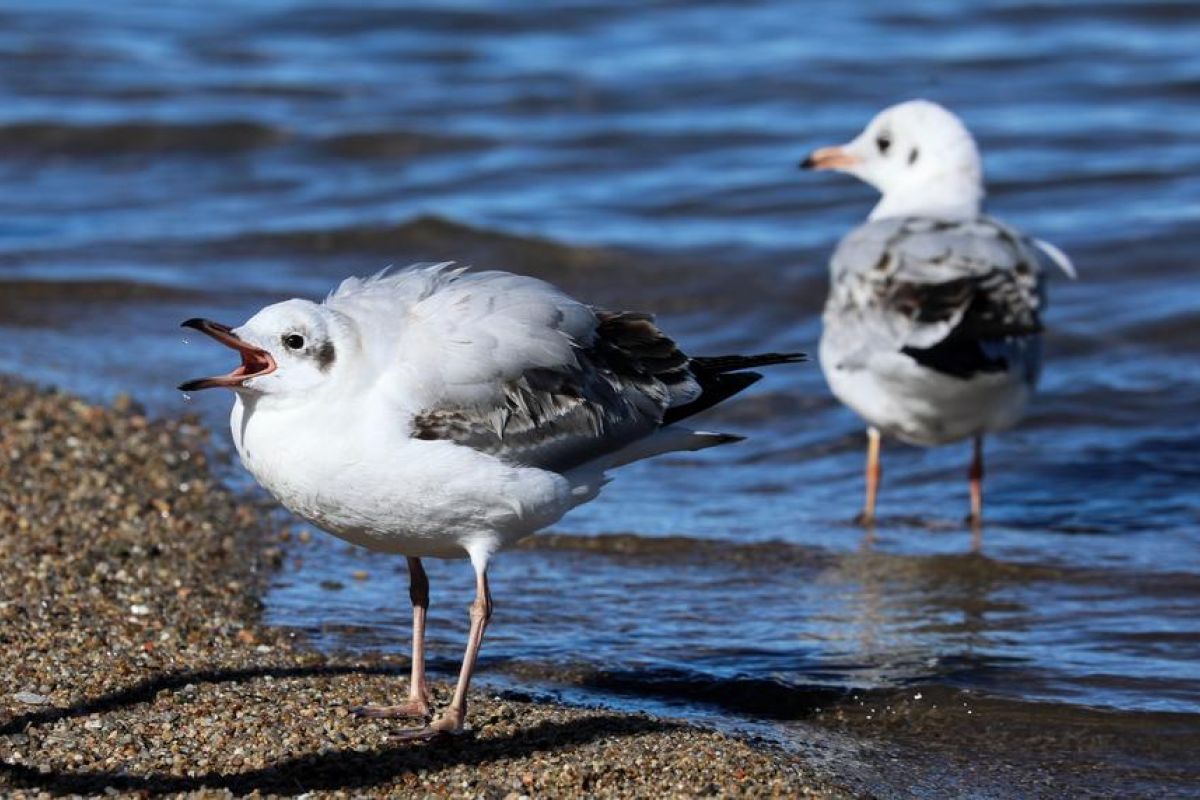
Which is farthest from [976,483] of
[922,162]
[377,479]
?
[377,479]

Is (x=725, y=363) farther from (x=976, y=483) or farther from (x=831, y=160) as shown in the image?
(x=831, y=160)

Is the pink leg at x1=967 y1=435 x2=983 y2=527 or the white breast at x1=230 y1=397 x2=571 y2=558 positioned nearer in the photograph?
the white breast at x1=230 y1=397 x2=571 y2=558

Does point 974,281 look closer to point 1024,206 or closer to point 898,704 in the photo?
point 898,704

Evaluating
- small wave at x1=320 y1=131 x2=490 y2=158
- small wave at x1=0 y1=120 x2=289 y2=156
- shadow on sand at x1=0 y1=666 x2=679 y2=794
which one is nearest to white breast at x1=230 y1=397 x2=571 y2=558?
shadow on sand at x1=0 y1=666 x2=679 y2=794

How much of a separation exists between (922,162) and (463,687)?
15.8 ft

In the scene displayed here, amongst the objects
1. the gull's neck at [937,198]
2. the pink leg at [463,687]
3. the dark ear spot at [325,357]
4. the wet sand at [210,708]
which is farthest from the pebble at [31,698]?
the gull's neck at [937,198]

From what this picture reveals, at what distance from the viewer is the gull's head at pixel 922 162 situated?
883 centimetres

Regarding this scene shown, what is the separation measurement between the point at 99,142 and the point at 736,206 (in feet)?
17.6

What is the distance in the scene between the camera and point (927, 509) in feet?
27.3

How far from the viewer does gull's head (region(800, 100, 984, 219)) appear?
8.83 meters

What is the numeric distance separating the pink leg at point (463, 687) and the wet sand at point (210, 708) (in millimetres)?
39

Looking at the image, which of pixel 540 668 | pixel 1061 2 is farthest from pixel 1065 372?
pixel 1061 2

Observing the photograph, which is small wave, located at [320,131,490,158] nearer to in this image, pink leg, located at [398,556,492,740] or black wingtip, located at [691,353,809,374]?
black wingtip, located at [691,353,809,374]

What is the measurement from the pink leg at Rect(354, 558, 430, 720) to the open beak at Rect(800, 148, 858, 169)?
464 cm
